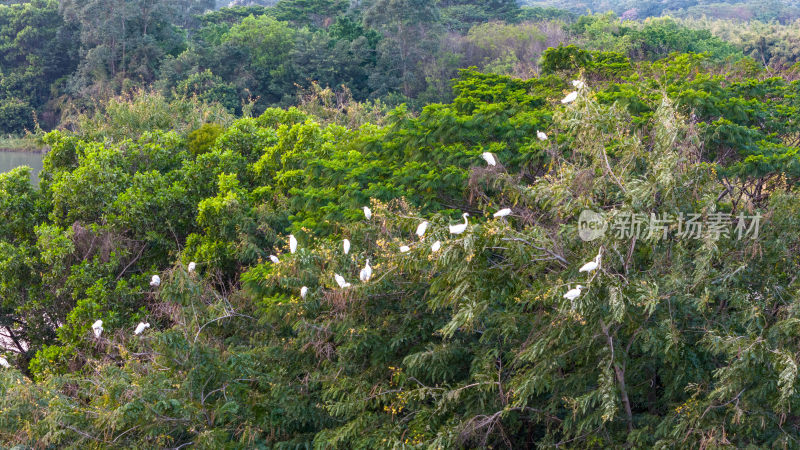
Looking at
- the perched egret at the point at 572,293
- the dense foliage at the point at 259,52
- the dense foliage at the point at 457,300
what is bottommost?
the dense foliage at the point at 259,52

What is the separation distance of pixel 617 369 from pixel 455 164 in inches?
Result: 158

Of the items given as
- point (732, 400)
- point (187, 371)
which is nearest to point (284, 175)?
point (187, 371)

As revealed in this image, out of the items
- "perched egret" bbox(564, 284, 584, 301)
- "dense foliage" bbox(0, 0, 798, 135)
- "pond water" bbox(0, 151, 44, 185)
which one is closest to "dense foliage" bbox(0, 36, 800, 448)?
"perched egret" bbox(564, 284, 584, 301)

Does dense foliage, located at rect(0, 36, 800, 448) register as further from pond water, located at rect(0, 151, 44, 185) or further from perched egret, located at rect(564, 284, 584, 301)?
pond water, located at rect(0, 151, 44, 185)

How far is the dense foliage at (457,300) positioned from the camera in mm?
4086

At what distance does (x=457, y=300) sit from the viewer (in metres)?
4.28

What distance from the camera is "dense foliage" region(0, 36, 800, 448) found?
161 inches

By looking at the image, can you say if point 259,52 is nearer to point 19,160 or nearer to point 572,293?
point 19,160

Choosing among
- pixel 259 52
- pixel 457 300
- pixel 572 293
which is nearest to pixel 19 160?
pixel 259 52

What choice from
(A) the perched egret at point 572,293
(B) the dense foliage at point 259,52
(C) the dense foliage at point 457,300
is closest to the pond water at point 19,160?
(B) the dense foliage at point 259,52

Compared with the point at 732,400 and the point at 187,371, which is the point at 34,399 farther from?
the point at 732,400

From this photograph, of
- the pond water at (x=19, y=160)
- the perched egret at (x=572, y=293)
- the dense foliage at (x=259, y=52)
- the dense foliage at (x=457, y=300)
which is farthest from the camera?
the dense foliage at (x=259, y=52)

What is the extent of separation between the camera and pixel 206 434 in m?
4.59

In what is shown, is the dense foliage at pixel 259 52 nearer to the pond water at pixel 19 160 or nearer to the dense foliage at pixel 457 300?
the pond water at pixel 19 160
